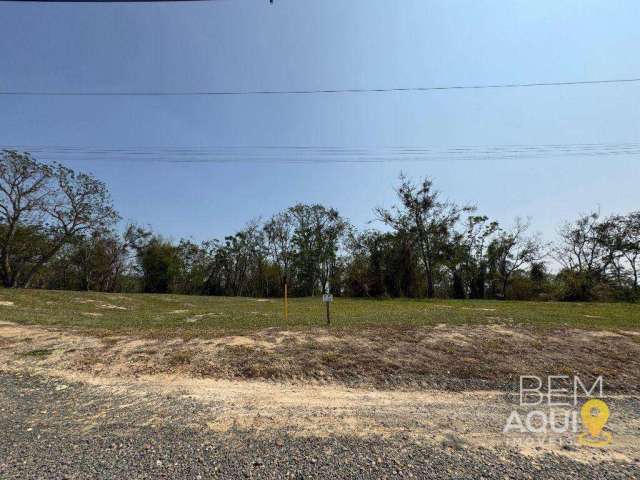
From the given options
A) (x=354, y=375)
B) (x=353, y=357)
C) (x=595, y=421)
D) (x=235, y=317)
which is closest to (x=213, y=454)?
(x=354, y=375)

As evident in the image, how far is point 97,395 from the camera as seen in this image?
3676 millimetres

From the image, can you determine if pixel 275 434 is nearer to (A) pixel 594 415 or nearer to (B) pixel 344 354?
(B) pixel 344 354

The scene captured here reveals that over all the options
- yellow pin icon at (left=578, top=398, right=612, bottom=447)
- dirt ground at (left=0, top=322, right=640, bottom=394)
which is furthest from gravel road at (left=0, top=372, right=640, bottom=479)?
dirt ground at (left=0, top=322, right=640, bottom=394)

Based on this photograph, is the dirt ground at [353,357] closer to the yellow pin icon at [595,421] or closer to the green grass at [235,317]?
the yellow pin icon at [595,421]

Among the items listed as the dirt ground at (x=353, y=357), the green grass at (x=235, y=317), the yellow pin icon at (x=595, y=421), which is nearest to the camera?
the yellow pin icon at (x=595, y=421)

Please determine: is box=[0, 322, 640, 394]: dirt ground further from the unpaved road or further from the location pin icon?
the location pin icon

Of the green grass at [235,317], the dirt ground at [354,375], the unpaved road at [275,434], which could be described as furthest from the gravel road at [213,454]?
the green grass at [235,317]

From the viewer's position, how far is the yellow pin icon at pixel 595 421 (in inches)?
109

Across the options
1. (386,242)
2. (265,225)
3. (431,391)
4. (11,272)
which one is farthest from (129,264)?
(431,391)

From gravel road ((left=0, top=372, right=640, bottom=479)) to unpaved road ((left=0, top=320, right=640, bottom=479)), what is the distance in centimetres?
1

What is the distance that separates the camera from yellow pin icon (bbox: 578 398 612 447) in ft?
9.09

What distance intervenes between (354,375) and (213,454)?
2.64 meters

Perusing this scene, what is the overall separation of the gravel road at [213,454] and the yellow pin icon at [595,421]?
1.16 ft

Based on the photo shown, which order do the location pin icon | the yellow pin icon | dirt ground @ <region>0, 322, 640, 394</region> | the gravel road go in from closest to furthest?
the gravel road
the yellow pin icon
the location pin icon
dirt ground @ <region>0, 322, 640, 394</region>
